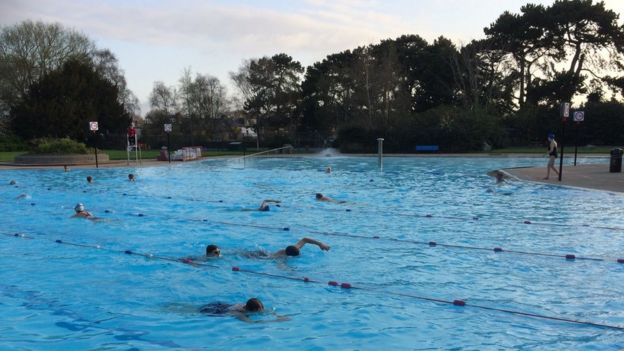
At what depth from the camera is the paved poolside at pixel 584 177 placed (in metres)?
16.9

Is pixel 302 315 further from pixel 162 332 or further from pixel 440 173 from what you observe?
pixel 440 173

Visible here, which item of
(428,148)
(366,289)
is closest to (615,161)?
(366,289)

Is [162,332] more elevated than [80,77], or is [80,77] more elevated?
[80,77]

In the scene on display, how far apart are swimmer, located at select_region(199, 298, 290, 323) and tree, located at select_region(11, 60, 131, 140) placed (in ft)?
146

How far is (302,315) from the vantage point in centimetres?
656

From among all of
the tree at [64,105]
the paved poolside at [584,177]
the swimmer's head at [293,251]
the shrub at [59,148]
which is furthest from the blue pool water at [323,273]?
the tree at [64,105]

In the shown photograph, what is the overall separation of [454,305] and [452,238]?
13.8 feet

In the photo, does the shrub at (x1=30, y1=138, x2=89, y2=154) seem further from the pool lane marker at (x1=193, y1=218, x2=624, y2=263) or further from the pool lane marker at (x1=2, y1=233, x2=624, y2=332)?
the pool lane marker at (x1=2, y1=233, x2=624, y2=332)

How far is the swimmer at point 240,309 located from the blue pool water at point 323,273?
0.12 metres

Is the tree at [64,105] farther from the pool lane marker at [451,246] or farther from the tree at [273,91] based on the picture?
the pool lane marker at [451,246]

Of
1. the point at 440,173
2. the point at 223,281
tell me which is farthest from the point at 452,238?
the point at 440,173

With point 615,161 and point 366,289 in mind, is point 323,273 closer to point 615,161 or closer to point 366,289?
point 366,289

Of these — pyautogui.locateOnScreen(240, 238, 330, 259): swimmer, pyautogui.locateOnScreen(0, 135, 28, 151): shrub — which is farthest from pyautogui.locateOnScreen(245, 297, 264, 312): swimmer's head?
pyautogui.locateOnScreen(0, 135, 28, 151): shrub

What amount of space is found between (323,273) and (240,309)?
7.49 ft
